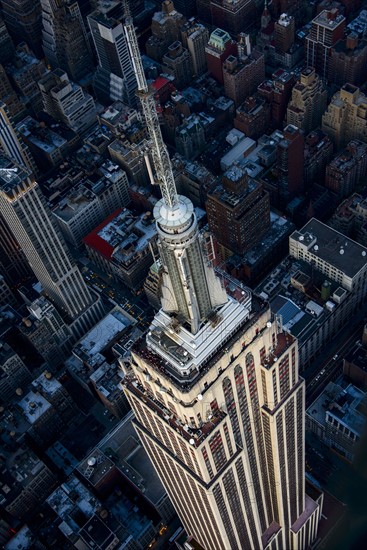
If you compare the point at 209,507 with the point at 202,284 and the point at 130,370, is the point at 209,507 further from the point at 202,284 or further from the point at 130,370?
the point at 202,284

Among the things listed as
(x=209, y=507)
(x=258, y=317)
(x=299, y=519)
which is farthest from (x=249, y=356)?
(x=299, y=519)

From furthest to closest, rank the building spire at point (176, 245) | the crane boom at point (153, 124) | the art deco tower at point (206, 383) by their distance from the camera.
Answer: the art deco tower at point (206, 383), the building spire at point (176, 245), the crane boom at point (153, 124)

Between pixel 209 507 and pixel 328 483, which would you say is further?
pixel 328 483

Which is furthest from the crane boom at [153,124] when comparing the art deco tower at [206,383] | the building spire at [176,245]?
the art deco tower at [206,383]

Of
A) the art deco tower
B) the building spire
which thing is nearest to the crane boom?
the building spire

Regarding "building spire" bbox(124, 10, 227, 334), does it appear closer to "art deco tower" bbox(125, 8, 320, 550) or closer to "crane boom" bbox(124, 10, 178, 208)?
"crane boom" bbox(124, 10, 178, 208)

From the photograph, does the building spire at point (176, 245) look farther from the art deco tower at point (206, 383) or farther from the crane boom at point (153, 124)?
the art deco tower at point (206, 383)

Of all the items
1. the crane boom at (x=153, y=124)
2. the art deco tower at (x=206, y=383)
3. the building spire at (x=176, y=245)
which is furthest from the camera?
the art deco tower at (x=206, y=383)
